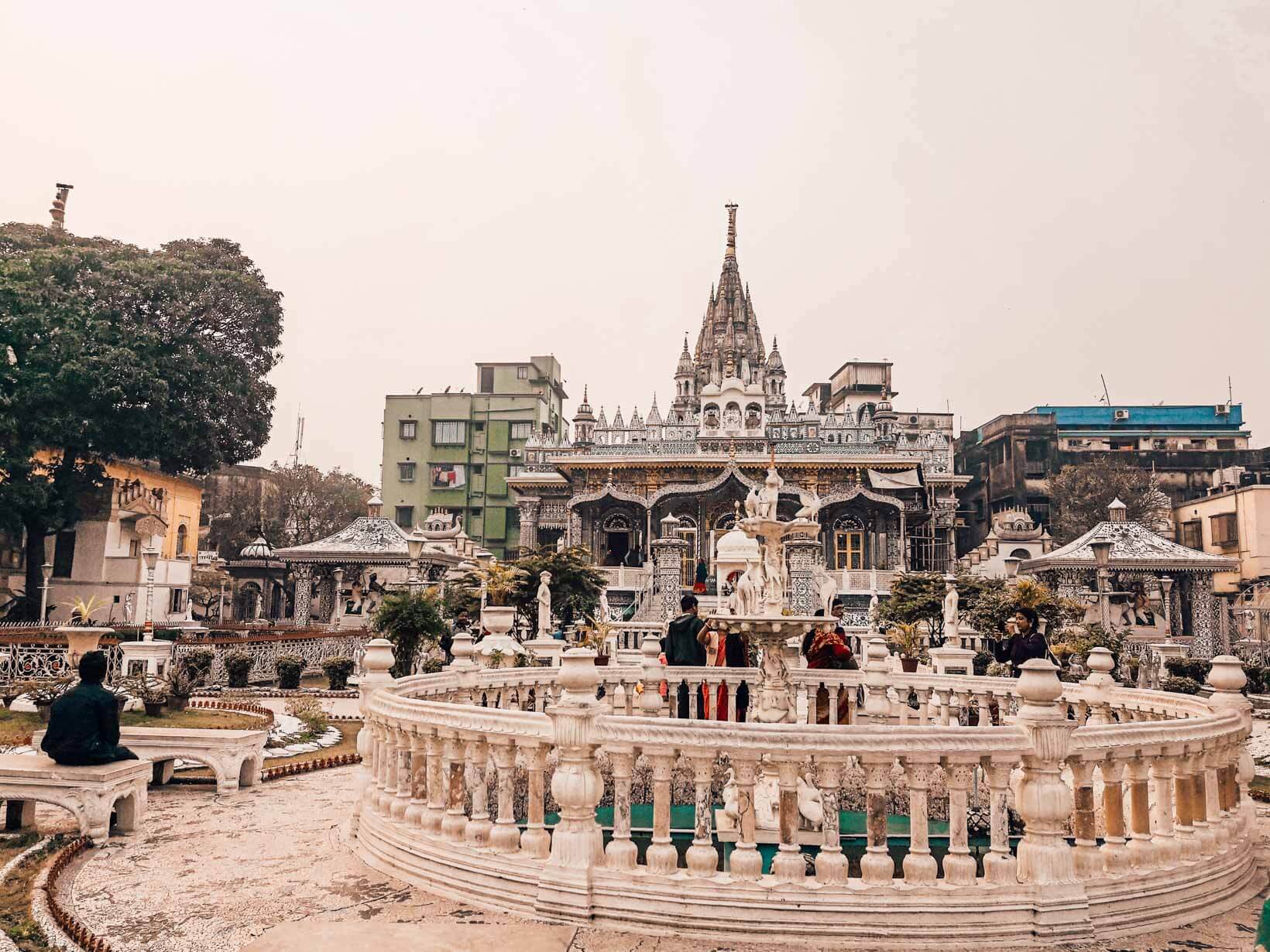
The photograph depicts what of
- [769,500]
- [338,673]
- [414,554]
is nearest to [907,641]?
[769,500]

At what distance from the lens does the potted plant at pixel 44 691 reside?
13.8 meters

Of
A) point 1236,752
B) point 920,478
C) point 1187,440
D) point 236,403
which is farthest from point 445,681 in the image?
point 1187,440

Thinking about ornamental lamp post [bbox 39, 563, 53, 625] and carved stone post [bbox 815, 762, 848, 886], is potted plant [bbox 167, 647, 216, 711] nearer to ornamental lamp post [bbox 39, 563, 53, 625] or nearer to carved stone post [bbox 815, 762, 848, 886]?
carved stone post [bbox 815, 762, 848, 886]

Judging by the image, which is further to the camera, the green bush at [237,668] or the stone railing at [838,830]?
the green bush at [237,668]

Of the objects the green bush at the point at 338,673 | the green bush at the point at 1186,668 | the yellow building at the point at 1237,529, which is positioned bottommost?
the green bush at the point at 338,673

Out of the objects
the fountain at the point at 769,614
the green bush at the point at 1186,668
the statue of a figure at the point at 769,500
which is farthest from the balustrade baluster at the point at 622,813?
the green bush at the point at 1186,668

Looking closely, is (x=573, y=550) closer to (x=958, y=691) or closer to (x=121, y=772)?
(x=958, y=691)

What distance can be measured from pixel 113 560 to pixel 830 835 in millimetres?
36862

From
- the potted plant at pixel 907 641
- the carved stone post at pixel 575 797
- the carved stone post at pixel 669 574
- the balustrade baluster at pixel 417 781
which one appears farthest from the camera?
the carved stone post at pixel 669 574

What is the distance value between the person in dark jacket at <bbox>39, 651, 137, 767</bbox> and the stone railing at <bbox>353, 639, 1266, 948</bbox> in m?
2.47

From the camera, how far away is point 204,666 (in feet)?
61.3

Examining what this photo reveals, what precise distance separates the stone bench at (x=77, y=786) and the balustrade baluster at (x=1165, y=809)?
23.9ft

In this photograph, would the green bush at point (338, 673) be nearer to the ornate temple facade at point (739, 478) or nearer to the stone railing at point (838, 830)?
the stone railing at point (838, 830)

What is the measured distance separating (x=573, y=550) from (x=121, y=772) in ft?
53.8
